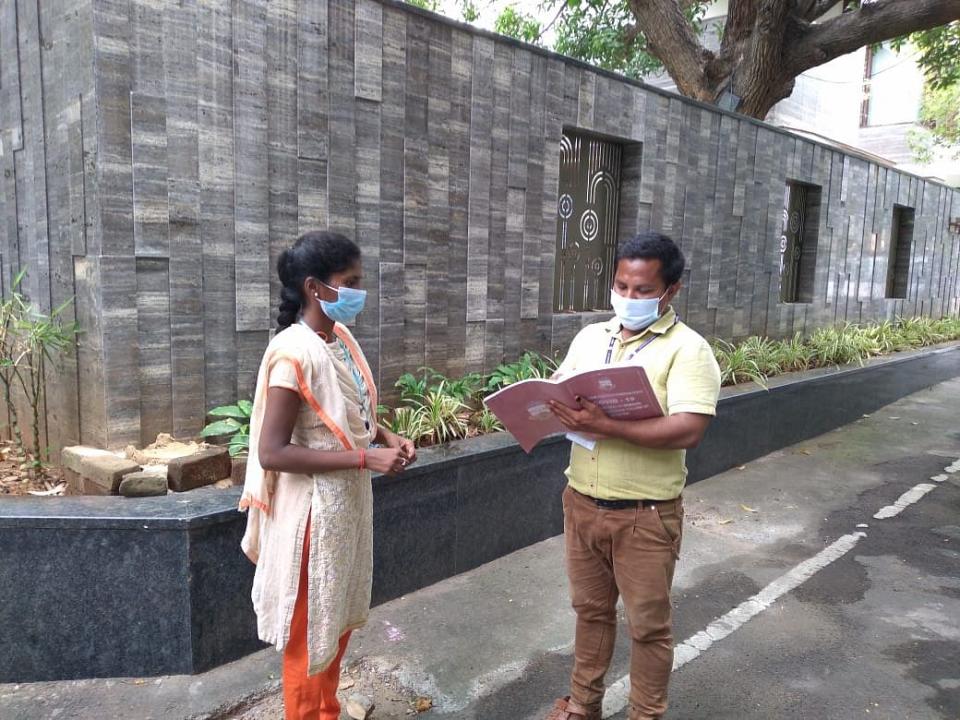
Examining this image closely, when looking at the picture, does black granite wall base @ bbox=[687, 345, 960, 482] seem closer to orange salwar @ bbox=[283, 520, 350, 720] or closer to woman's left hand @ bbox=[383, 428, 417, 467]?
woman's left hand @ bbox=[383, 428, 417, 467]

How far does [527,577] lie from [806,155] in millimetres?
6949

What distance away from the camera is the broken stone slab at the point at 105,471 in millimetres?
3145

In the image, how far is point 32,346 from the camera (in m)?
3.56

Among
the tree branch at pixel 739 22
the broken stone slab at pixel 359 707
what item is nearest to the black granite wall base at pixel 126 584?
the broken stone slab at pixel 359 707

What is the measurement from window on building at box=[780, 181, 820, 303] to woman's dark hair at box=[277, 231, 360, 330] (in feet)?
26.0

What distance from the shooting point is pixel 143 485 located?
123 inches

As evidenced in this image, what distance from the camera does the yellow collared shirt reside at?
7.69 feet

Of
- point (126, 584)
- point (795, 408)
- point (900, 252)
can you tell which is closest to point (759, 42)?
point (900, 252)

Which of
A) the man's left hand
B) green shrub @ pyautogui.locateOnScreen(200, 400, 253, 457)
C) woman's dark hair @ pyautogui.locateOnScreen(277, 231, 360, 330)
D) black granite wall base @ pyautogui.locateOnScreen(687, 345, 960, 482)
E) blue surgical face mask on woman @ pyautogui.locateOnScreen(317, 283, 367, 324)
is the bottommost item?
black granite wall base @ pyautogui.locateOnScreen(687, 345, 960, 482)

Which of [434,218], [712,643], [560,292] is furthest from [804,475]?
[434,218]

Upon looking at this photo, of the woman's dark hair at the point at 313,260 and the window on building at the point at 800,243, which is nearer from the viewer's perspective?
the woman's dark hair at the point at 313,260

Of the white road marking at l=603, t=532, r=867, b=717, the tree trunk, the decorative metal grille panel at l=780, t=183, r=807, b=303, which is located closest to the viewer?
the white road marking at l=603, t=532, r=867, b=717

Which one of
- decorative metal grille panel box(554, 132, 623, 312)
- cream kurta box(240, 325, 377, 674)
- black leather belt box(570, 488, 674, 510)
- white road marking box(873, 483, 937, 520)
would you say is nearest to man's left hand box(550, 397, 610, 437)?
black leather belt box(570, 488, 674, 510)

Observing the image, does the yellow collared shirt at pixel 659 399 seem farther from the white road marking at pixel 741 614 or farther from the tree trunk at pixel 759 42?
the tree trunk at pixel 759 42
